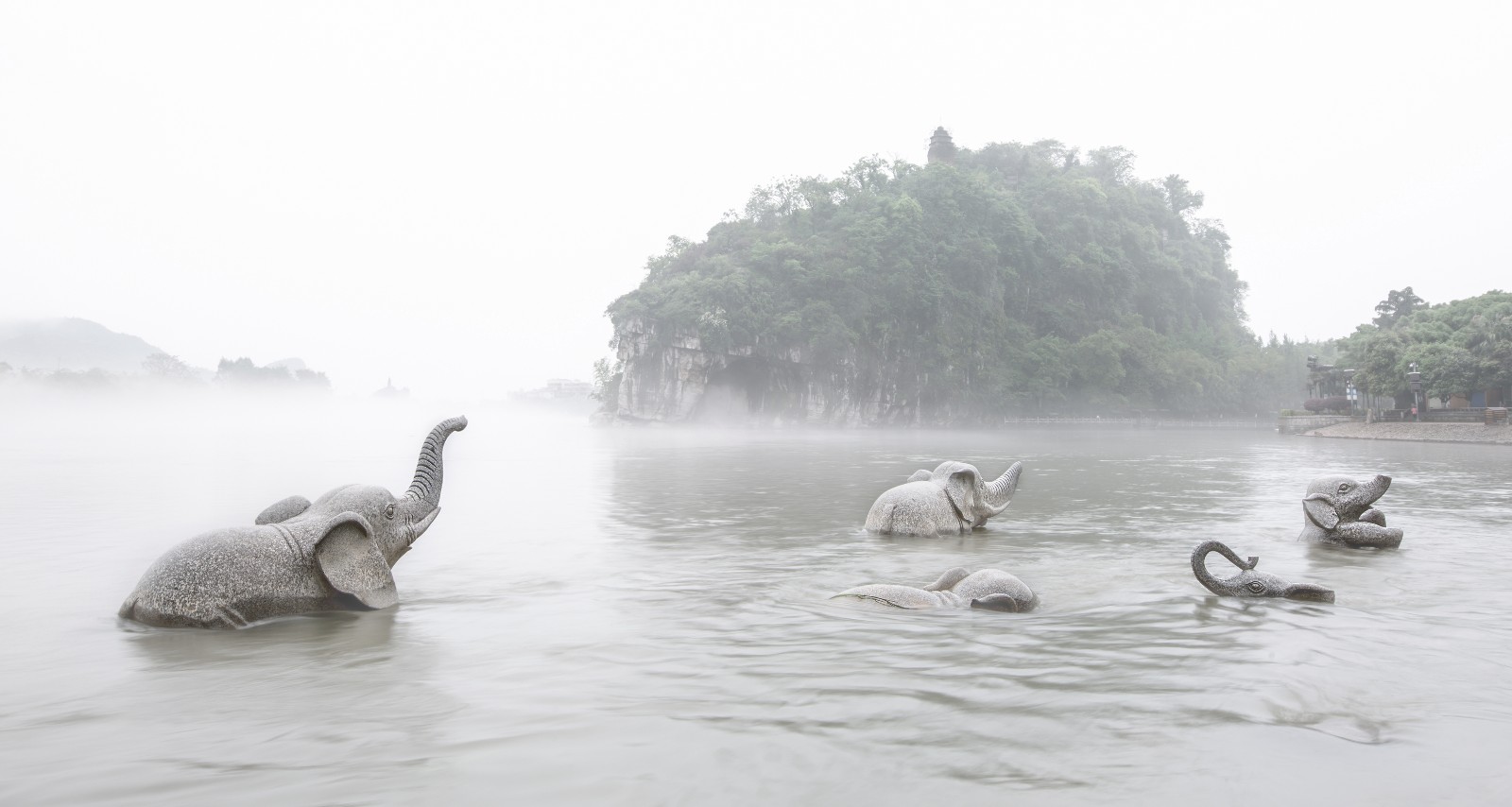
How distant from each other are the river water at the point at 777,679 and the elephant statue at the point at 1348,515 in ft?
1.18

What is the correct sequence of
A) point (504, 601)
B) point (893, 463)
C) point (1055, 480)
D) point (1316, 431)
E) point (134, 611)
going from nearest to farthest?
point (134, 611), point (504, 601), point (1055, 480), point (893, 463), point (1316, 431)

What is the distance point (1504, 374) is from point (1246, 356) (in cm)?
5398

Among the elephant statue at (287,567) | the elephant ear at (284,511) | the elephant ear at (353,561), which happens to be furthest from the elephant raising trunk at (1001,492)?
the elephant ear at (284,511)

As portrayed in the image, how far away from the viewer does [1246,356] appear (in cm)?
9644

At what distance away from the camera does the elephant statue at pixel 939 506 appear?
12508mm

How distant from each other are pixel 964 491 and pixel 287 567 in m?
8.58

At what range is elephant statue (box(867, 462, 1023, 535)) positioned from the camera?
12.5m

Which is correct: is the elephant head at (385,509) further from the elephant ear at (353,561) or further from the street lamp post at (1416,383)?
the street lamp post at (1416,383)

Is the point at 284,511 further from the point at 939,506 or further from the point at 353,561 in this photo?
the point at 939,506

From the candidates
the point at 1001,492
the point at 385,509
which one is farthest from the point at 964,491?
the point at 385,509

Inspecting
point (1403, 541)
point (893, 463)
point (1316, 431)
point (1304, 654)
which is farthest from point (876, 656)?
point (1316, 431)

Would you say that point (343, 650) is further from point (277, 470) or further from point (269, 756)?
point (277, 470)

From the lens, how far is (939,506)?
12656 mm

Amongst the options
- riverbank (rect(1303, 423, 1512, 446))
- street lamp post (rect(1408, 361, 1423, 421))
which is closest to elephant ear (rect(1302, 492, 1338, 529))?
riverbank (rect(1303, 423, 1512, 446))
